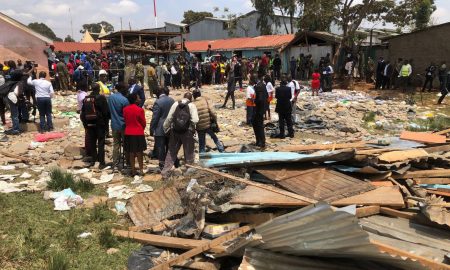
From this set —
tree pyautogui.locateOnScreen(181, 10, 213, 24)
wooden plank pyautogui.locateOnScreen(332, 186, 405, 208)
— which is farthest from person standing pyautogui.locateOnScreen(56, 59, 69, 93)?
tree pyautogui.locateOnScreen(181, 10, 213, 24)

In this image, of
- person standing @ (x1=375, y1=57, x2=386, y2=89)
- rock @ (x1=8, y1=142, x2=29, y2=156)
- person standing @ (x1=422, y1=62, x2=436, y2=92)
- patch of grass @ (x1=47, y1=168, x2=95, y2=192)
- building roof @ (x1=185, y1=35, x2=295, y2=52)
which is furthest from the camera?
building roof @ (x1=185, y1=35, x2=295, y2=52)

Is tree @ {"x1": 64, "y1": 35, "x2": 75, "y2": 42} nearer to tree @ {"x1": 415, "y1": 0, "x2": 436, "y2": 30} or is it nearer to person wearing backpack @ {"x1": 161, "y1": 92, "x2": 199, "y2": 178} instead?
tree @ {"x1": 415, "y1": 0, "x2": 436, "y2": 30}

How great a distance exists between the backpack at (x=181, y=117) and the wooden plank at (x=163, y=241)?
7.95ft

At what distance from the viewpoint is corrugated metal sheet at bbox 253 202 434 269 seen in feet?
10.3

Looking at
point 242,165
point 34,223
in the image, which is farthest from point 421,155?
point 34,223

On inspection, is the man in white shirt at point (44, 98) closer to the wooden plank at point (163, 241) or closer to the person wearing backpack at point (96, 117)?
the person wearing backpack at point (96, 117)

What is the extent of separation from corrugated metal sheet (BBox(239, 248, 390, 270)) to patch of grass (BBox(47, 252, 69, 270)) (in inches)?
80.5

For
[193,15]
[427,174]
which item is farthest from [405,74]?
[193,15]

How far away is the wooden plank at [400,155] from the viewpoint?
541 centimetres

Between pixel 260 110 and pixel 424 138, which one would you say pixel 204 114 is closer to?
pixel 260 110

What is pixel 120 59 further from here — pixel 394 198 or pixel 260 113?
pixel 394 198

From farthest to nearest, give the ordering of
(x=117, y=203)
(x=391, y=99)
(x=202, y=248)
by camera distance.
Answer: (x=391, y=99), (x=117, y=203), (x=202, y=248)

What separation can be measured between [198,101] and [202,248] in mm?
4323

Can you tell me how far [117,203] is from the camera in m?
6.25
